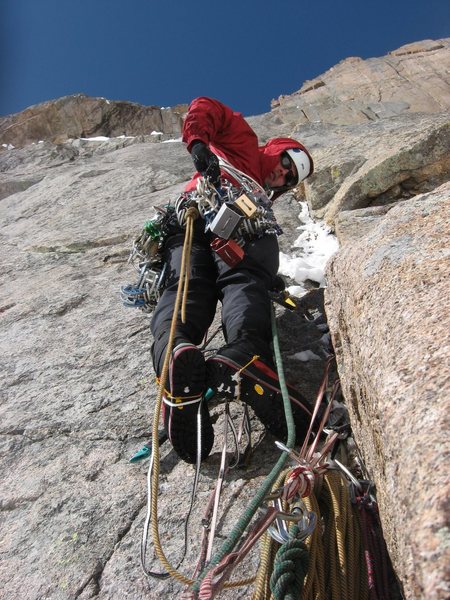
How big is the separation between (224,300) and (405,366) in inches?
53.7

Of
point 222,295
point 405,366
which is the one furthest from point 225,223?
point 405,366

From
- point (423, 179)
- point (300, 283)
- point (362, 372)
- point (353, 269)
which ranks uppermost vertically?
point (353, 269)

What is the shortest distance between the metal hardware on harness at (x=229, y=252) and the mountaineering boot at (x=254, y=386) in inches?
28.1

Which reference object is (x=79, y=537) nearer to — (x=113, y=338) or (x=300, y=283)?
(x=113, y=338)

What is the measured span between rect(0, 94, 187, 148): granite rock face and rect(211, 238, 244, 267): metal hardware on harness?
51.1 ft

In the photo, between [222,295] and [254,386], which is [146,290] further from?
[254,386]

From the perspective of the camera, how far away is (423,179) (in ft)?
14.8

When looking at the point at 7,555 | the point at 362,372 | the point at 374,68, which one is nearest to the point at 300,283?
the point at 362,372

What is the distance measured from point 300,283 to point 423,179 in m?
1.56

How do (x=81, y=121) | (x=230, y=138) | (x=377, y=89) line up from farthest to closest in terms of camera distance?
(x=81, y=121), (x=377, y=89), (x=230, y=138)

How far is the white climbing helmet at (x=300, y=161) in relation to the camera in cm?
368

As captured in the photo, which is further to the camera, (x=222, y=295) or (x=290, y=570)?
(x=222, y=295)

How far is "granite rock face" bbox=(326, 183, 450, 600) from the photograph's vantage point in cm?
101

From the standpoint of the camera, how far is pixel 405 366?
1.33m
